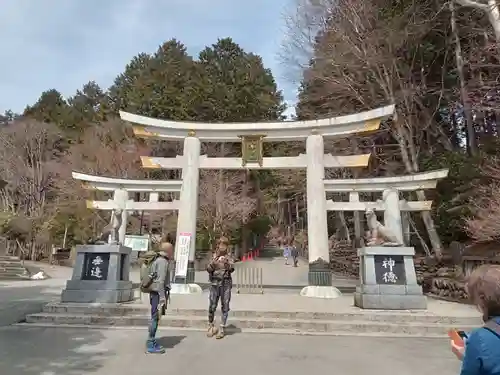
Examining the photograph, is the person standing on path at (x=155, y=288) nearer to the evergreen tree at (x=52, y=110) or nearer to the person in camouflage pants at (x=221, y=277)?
the person in camouflage pants at (x=221, y=277)

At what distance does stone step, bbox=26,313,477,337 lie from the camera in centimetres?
765


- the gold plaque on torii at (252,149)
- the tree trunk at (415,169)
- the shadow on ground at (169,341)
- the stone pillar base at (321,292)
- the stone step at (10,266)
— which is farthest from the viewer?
the stone step at (10,266)

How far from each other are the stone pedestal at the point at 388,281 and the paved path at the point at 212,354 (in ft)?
6.03

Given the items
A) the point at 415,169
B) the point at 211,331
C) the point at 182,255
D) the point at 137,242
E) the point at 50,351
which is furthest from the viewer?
the point at 137,242

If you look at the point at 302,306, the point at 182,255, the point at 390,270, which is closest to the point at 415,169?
the point at 390,270

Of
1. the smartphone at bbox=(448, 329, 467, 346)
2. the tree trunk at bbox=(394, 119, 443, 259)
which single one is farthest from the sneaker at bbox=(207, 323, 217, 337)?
the tree trunk at bbox=(394, 119, 443, 259)

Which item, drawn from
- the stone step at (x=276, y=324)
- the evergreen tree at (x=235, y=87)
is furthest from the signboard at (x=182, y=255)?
the evergreen tree at (x=235, y=87)

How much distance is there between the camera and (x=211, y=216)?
28.2 m

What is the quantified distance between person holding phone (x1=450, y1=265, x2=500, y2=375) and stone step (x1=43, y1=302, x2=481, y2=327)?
20.9ft

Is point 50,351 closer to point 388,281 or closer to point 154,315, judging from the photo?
point 154,315

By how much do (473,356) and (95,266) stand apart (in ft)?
28.6

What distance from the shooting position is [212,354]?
18.8 feet

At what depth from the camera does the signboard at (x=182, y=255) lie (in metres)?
11.9

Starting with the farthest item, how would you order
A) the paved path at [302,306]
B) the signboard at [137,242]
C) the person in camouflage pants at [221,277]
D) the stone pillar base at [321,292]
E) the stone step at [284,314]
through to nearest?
the signboard at [137,242] < the stone pillar base at [321,292] < the paved path at [302,306] < the stone step at [284,314] < the person in camouflage pants at [221,277]
